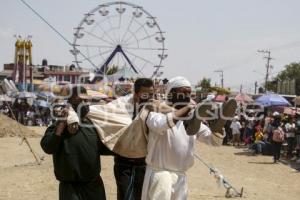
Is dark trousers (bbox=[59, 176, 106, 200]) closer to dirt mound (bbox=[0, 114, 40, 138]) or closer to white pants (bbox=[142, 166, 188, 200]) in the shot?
white pants (bbox=[142, 166, 188, 200])

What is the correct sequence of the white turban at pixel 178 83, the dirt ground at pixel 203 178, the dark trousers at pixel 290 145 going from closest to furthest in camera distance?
the white turban at pixel 178 83 < the dirt ground at pixel 203 178 < the dark trousers at pixel 290 145

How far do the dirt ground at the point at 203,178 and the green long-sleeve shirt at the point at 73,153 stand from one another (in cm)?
421

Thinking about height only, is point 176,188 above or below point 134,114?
below

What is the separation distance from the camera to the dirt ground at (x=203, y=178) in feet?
31.2

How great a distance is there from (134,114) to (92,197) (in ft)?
2.49

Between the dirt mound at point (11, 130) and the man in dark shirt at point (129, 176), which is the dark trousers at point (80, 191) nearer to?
the man in dark shirt at point (129, 176)

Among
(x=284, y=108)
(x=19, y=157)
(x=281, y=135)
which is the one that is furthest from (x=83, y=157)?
(x=284, y=108)

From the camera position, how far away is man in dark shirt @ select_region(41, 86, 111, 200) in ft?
15.1

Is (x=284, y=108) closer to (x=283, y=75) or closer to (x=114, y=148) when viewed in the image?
(x=114, y=148)

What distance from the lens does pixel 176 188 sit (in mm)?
4305

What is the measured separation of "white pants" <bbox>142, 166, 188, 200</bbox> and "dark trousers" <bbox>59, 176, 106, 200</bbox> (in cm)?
59

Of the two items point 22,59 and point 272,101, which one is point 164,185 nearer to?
point 272,101

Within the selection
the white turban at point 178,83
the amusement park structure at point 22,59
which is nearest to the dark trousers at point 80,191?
the white turban at point 178,83

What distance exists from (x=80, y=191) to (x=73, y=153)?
0.33 metres
